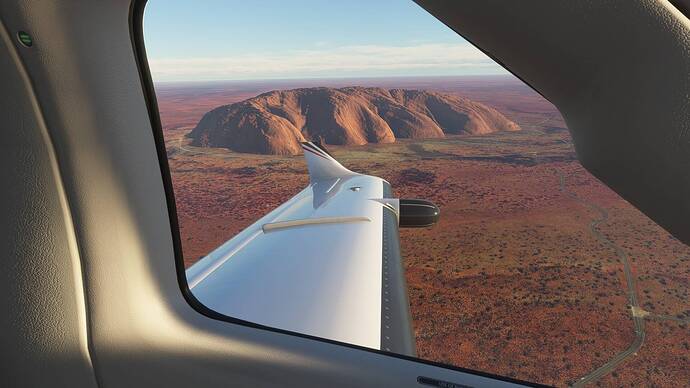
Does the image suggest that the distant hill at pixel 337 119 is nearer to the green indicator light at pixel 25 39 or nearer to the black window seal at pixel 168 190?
the black window seal at pixel 168 190

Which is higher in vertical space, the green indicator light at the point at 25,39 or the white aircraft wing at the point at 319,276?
the green indicator light at the point at 25,39

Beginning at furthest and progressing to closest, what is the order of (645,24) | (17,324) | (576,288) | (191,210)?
(191,210) → (576,288) → (17,324) → (645,24)

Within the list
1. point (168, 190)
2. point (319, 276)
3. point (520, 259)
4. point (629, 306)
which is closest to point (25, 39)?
point (168, 190)

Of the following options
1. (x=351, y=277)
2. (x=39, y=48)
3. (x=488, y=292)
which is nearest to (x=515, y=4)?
(x=39, y=48)

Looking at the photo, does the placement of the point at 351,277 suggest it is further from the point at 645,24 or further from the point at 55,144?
the point at 645,24

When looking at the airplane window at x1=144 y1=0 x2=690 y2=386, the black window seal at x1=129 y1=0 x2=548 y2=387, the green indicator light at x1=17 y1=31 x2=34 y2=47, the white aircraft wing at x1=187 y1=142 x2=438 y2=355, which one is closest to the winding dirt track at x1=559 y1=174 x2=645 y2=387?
the airplane window at x1=144 y1=0 x2=690 y2=386

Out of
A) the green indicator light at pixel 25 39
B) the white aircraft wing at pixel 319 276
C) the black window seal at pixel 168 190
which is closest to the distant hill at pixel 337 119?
the white aircraft wing at pixel 319 276
